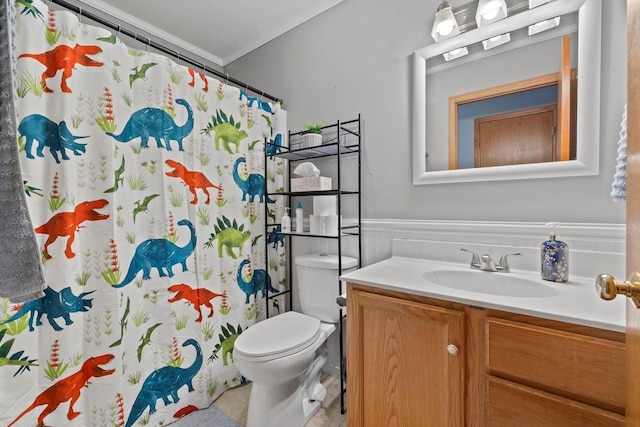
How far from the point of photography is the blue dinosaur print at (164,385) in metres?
1.33

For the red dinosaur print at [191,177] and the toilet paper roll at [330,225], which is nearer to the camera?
the red dinosaur print at [191,177]

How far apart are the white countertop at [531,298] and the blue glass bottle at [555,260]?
3 centimetres

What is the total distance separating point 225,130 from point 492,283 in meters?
1.62

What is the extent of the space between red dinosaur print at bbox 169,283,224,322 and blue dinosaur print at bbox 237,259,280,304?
18 cm

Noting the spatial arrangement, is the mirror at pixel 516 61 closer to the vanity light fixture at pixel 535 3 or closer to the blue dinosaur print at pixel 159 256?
the vanity light fixture at pixel 535 3

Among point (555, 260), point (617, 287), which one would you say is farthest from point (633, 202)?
point (555, 260)

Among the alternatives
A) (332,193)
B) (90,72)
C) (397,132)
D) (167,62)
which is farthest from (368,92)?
(90,72)

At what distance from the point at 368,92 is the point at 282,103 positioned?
73 cm

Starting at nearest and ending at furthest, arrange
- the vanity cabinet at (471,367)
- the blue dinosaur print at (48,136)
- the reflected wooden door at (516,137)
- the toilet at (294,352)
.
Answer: the vanity cabinet at (471,367) < the blue dinosaur print at (48,136) < the reflected wooden door at (516,137) < the toilet at (294,352)

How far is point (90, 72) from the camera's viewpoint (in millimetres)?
1186

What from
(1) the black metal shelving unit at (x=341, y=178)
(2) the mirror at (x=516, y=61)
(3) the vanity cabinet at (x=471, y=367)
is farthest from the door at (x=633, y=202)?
(1) the black metal shelving unit at (x=341, y=178)

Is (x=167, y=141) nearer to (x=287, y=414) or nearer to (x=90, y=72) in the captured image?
(x=90, y=72)

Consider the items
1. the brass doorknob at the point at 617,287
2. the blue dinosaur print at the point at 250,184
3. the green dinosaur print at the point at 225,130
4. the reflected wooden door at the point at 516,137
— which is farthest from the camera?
the blue dinosaur print at the point at 250,184

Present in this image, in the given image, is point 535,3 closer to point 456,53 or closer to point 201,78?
point 456,53
